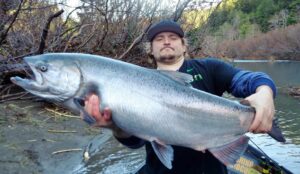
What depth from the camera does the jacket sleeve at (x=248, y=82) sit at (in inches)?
137

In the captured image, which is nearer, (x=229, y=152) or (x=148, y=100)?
(x=148, y=100)

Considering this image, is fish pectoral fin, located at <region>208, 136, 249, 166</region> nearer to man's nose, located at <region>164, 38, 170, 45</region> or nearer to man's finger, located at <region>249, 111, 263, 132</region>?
man's finger, located at <region>249, 111, 263, 132</region>

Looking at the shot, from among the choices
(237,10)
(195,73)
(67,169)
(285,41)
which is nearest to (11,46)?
(67,169)

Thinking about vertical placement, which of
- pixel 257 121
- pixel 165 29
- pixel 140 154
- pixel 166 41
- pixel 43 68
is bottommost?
pixel 140 154

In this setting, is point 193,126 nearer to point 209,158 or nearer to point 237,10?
point 209,158

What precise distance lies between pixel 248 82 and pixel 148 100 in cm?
92

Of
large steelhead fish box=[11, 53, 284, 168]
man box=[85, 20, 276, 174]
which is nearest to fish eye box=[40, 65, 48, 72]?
large steelhead fish box=[11, 53, 284, 168]

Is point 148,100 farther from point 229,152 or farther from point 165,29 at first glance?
point 165,29

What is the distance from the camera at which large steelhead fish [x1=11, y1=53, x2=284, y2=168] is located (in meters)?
3.09

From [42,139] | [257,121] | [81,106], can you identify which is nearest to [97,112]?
[81,106]

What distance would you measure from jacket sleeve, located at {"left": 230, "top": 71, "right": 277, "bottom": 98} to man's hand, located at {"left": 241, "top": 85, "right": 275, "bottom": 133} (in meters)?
0.19

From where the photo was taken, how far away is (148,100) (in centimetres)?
315

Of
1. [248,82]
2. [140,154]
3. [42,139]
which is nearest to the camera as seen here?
[248,82]

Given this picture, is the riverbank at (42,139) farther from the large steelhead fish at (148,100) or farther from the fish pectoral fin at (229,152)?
the fish pectoral fin at (229,152)
